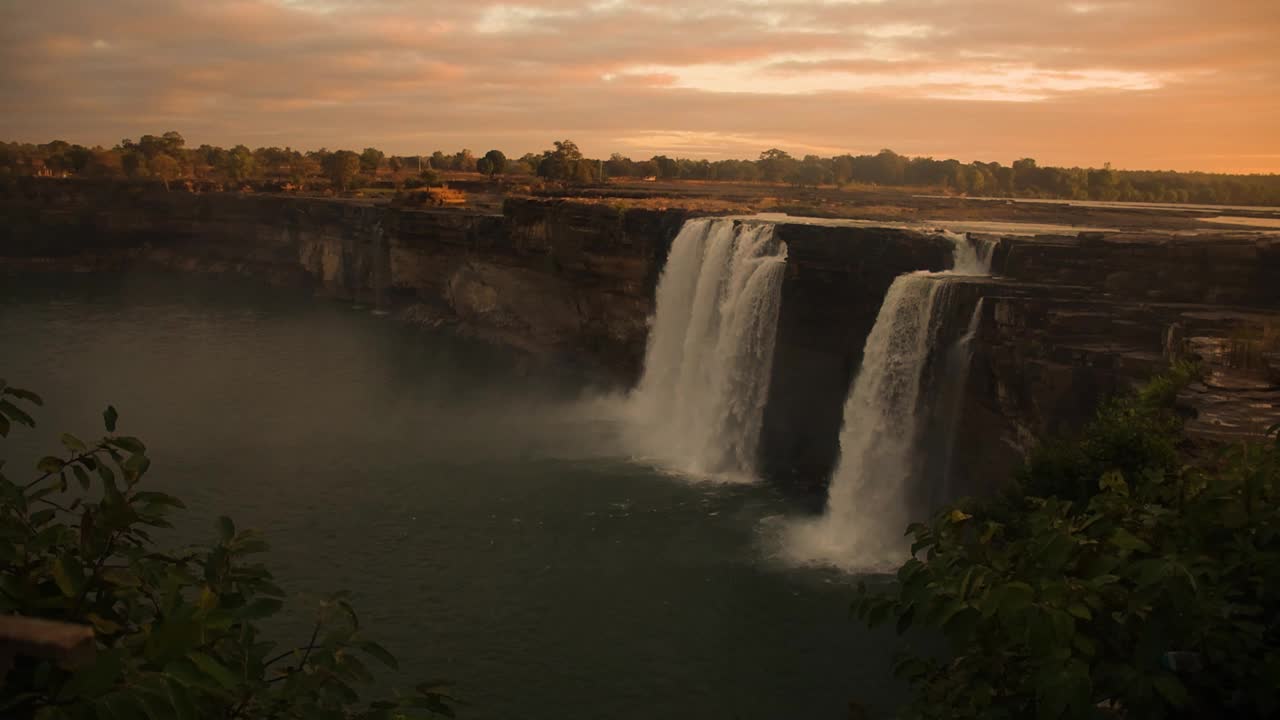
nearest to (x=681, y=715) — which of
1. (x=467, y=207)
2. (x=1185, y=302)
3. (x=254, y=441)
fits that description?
(x=1185, y=302)

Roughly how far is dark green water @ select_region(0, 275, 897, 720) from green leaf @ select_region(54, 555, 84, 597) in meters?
13.6

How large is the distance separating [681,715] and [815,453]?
46.8 feet

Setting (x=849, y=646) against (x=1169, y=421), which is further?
(x=849, y=646)

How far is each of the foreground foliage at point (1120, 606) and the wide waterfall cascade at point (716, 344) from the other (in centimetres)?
2404

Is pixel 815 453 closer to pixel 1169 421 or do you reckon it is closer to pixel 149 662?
pixel 1169 421

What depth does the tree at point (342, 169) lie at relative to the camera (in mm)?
85625

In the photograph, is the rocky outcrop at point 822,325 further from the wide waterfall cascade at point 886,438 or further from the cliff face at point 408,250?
the cliff face at point 408,250

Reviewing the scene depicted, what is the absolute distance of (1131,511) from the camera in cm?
593

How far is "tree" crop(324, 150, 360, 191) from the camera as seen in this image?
85625 millimetres

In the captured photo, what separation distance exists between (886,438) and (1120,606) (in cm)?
1959

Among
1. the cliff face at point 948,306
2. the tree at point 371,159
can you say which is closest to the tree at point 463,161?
the tree at point 371,159

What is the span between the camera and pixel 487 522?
25.2 m

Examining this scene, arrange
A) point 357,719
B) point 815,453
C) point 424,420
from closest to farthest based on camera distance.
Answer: point 357,719
point 815,453
point 424,420

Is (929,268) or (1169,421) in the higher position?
(929,268)
